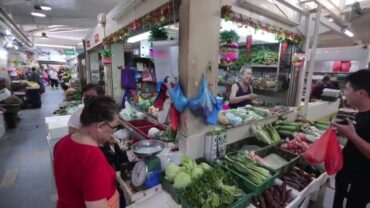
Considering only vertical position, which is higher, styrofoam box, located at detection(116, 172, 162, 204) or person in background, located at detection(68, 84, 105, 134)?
person in background, located at detection(68, 84, 105, 134)

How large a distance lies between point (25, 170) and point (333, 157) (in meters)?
5.05

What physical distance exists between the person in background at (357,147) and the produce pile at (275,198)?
60cm

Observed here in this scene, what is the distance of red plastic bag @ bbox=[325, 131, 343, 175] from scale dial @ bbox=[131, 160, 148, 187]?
5.69 ft

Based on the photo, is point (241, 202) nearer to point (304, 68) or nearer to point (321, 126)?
point (321, 126)

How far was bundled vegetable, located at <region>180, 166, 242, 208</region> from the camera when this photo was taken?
1419mm

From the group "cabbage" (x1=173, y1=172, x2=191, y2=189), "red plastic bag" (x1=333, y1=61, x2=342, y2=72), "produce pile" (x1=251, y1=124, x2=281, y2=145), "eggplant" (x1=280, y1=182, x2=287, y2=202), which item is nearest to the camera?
"cabbage" (x1=173, y1=172, x2=191, y2=189)

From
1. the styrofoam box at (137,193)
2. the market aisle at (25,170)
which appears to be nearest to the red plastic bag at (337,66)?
the styrofoam box at (137,193)

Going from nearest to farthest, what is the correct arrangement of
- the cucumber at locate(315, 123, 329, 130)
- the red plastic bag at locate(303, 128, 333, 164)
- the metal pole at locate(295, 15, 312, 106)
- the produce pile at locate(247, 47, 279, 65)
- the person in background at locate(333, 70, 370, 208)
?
the person in background at locate(333, 70, 370, 208)
the red plastic bag at locate(303, 128, 333, 164)
the cucumber at locate(315, 123, 329, 130)
the metal pole at locate(295, 15, 312, 106)
the produce pile at locate(247, 47, 279, 65)

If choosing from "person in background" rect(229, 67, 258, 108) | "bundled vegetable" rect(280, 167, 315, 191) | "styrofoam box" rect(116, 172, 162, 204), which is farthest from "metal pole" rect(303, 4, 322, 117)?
"styrofoam box" rect(116, 172, 162, 204)

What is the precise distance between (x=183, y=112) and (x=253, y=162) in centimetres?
88

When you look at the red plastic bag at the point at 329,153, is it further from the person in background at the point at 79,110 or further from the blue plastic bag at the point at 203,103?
the person in background at the point at 79,110

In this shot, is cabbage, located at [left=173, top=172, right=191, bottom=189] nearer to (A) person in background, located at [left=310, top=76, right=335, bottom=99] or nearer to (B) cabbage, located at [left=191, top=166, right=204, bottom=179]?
(B) cabbage, located at [left=191, top=166, right=204, bottom=179]

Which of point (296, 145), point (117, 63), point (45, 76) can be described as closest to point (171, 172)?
point (296, 145)

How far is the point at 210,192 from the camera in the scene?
146cm
